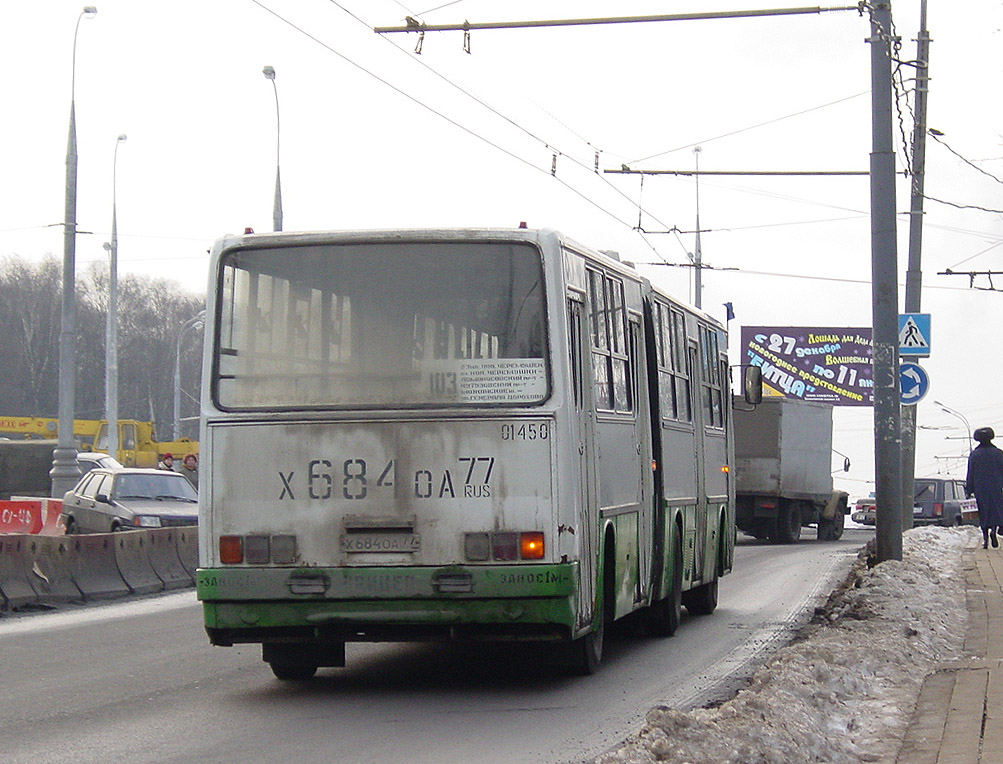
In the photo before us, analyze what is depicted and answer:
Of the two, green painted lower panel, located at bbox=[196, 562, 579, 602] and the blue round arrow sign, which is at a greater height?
the blue round arrow sign

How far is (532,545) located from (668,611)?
4.74 metres

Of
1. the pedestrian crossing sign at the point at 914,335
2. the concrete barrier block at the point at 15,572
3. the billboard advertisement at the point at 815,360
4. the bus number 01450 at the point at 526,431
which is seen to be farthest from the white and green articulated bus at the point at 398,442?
the billboard advertisement at the point at 815,360

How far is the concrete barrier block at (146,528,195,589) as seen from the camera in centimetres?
2025

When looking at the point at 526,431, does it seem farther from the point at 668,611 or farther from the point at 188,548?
the point at 188,548

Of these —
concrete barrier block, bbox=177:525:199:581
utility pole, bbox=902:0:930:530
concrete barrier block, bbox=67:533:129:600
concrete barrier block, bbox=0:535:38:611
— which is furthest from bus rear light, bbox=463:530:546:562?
utility pole, bbox=902:0:930:530

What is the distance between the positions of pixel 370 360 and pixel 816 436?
30.9 m

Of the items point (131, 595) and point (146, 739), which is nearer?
point (146, 739)

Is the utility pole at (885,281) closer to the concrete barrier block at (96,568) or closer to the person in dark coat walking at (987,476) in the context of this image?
the person in dark coat walking at (987,476)

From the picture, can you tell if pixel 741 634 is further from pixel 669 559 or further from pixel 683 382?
pixel 683 382

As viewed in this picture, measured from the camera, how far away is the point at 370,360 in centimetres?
1004

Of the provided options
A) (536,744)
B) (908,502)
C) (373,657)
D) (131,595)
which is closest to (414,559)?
(536,744)

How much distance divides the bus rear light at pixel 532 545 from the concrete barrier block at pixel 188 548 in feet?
39.1

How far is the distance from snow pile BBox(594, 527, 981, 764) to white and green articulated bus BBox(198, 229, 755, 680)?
1.52m

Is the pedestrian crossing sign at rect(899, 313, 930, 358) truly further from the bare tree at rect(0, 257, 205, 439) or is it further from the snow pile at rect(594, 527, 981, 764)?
the bare tree at rect(0, 257, 205, 439)
